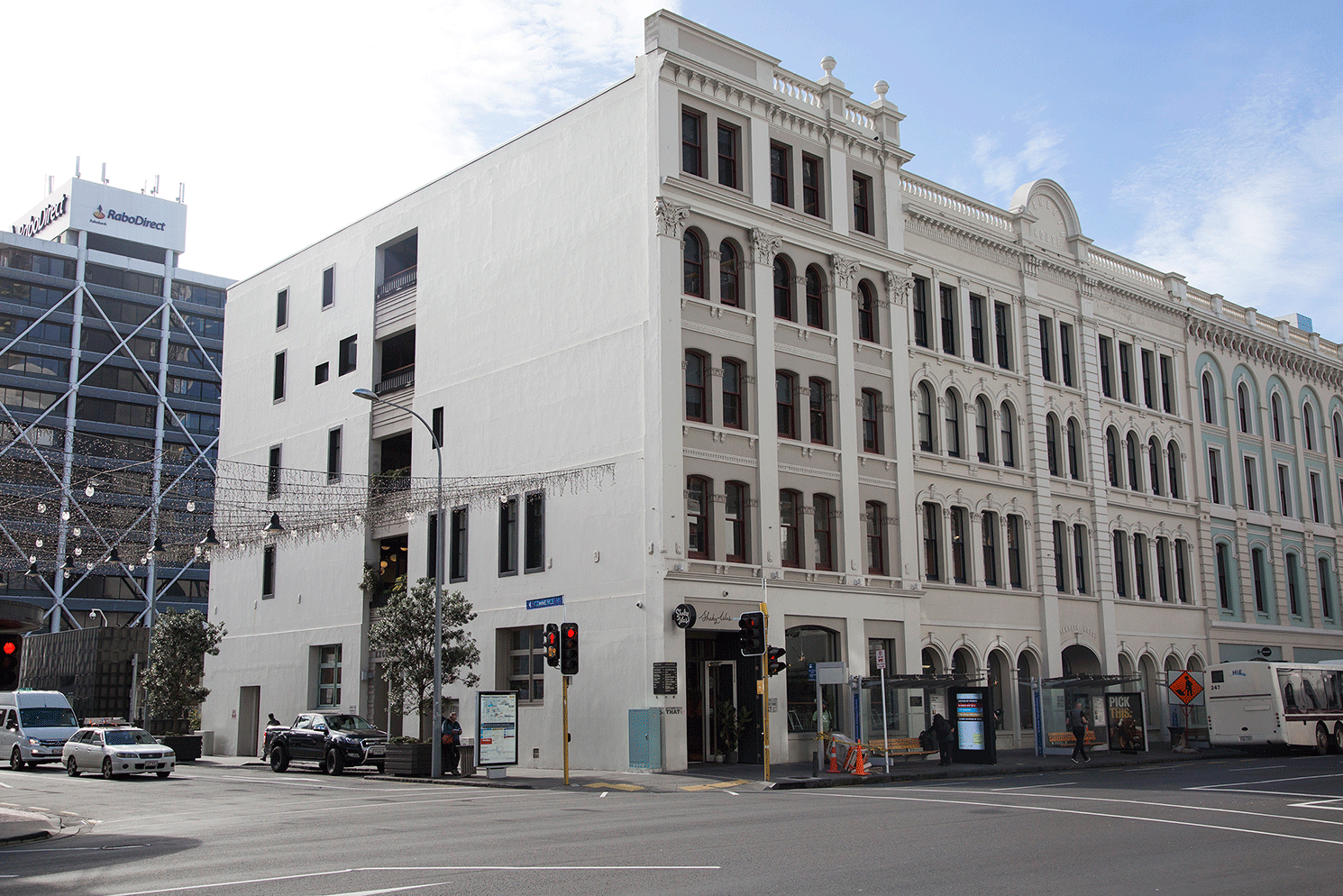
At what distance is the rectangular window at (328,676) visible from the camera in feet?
144

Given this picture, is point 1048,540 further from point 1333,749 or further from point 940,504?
point 1333,749

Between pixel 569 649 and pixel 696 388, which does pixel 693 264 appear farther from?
pixel 569 649

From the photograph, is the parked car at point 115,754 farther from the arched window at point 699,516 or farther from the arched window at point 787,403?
the arched window at point 787,403

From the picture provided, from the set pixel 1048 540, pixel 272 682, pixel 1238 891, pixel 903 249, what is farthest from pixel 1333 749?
pixel 272 682

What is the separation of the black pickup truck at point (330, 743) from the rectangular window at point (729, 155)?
18895 mm

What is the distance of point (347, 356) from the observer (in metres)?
46.6

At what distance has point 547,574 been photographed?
117 ft

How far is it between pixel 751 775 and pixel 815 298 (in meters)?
15.2

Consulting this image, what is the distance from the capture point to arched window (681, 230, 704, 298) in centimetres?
3453

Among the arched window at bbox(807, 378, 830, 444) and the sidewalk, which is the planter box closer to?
the sidewalk

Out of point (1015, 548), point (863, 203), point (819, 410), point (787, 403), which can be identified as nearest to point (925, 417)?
point (819, 410)

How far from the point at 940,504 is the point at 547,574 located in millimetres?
13264

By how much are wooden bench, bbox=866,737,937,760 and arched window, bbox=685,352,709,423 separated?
32.5 feet

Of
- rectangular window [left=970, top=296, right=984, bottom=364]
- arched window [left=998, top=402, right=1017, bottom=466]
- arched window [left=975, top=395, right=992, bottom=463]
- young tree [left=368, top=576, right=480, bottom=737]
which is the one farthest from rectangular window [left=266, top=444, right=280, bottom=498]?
arched window [left=998, top=402, right=1017, bottom=466]
